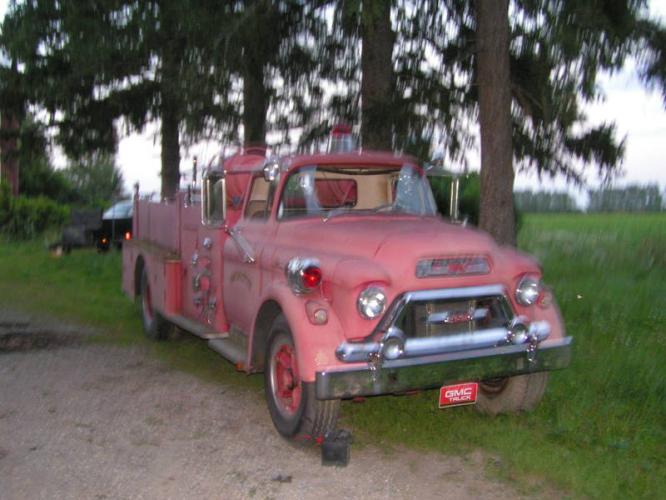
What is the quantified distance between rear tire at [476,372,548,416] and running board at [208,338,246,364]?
1968mm

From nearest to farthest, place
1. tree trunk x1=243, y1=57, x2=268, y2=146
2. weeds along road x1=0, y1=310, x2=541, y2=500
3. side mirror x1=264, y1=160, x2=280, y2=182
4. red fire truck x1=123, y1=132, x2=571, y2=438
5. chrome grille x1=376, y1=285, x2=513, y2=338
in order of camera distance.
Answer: weeds along road x1=0, y1=310, x2=541, y2=500, red fire truck x1=123, y1=132, x2=571, y2=438, chrome grille x1=376, y1=285, x2=513, y2=338, side mirror x1=264, y1=160, x2=280, y2=182, tree trunk x1=243, y1=57, x2=268, y2=146

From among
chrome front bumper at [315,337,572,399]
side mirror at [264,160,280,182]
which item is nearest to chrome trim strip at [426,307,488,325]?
chrome front bumper at [315,337,572,399]

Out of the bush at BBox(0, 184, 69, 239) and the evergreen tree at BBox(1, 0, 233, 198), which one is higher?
the evergreen tree at BBox(1, 0, 233, 198)

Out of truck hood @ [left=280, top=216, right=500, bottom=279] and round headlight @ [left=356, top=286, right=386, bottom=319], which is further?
truck hood @ [left=280, top=216, right=500, bottom=279]

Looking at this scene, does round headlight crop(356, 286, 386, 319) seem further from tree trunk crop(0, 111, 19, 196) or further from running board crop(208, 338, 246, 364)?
tree trunk crop(0, 111, 19, 196)

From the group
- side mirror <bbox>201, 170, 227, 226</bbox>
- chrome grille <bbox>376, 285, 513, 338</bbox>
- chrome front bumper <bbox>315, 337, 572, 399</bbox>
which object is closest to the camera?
chrome front bumper <bbox>315, 337, 572, 399</bbox>

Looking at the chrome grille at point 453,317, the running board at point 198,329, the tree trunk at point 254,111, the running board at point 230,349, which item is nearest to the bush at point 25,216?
the tree trunk at point 254,111

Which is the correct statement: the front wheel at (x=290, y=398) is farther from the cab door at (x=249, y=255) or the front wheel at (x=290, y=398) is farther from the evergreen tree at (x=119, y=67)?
the evergreen tree at (x=119, y=67)

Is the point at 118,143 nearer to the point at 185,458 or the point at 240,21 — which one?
the point at 240,21

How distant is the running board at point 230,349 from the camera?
630cm

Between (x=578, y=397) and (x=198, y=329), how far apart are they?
138 inches

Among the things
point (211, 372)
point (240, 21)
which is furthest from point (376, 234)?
point (240, 21)

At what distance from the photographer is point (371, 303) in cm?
514

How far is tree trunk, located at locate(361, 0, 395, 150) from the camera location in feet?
35.0
